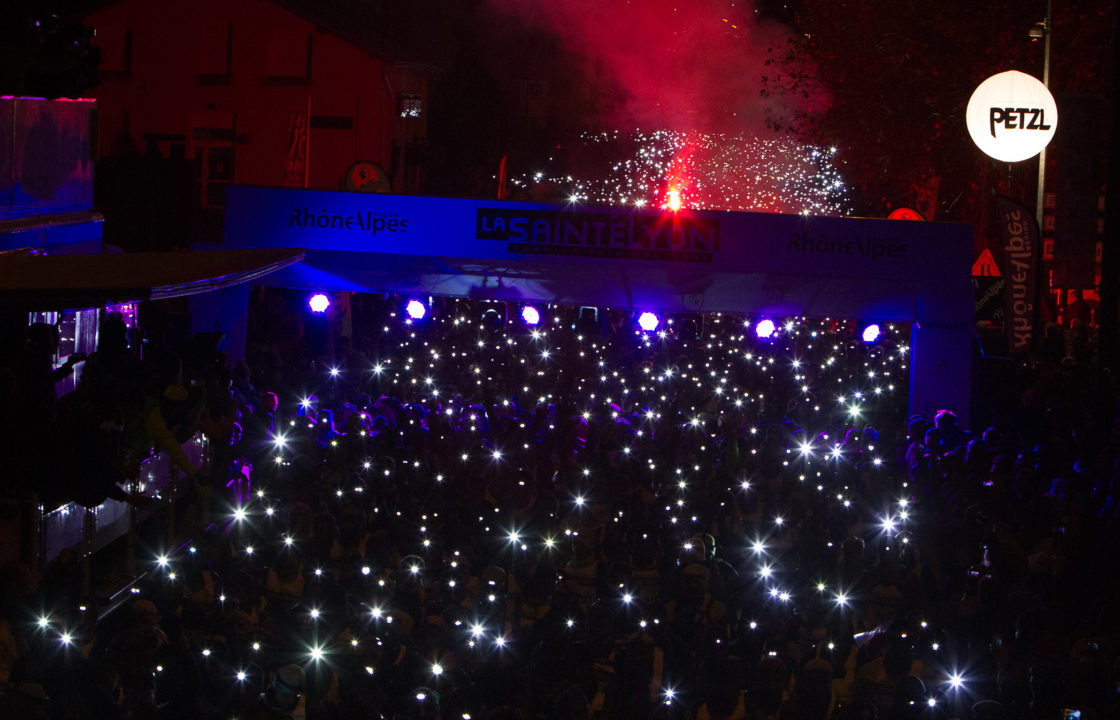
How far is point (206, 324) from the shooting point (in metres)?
14.0

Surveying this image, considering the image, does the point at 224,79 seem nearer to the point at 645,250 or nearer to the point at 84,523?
the point at 645,250

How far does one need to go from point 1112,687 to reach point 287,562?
592 cm

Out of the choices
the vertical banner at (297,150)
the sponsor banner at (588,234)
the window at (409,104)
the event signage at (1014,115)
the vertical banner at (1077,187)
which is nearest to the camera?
the sponsor banner at (588,234)

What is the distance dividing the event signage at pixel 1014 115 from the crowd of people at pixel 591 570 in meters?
2.87

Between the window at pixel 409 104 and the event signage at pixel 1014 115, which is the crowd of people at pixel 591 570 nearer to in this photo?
the event signage at pixel 1014 115

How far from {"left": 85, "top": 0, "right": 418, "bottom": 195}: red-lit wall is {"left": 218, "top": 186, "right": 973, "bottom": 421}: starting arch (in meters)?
13.6

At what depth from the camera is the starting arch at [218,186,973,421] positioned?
13.9m

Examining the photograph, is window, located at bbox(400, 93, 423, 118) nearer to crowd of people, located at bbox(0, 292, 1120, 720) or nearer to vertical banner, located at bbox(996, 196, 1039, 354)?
crowd of people, located at bbox(0, 292, 1120, 720)

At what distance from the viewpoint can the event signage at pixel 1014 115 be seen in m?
14.7

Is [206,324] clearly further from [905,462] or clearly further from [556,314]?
[556,314]

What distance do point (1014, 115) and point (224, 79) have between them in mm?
18661

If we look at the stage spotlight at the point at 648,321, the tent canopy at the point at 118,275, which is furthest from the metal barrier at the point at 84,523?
the stage spotlight at the point at 648,321

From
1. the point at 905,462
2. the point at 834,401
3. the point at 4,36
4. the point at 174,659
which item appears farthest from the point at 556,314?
the point at 174,659

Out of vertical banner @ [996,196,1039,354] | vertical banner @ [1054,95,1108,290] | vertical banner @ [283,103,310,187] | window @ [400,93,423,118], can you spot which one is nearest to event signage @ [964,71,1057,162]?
vertical banner @ [996,196,1039,354]
